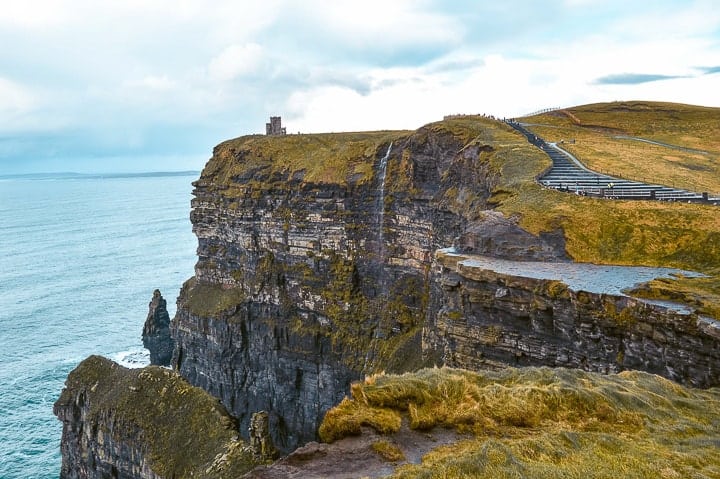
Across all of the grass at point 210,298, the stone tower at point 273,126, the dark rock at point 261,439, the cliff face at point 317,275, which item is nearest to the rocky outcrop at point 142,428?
the dark rock at point 261,439

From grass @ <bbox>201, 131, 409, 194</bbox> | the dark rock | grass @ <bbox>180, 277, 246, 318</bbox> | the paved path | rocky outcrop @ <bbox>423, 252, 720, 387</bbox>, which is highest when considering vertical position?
grass @ <bbox>201, 131, 409, 194</bbox>

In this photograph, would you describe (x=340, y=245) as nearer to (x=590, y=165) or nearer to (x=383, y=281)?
(x=383, y=281)

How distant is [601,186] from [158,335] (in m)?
74.9

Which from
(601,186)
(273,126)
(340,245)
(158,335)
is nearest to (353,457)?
(601,186)

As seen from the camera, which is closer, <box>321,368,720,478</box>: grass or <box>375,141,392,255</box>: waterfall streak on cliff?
<box>321,368,720,478</box>: grass

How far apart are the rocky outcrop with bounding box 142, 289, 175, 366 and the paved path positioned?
225 feet

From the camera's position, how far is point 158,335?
9431 centimetres

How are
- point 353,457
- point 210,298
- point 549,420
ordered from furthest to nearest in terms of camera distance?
point 210,298 → point 549,420 → point 353,457

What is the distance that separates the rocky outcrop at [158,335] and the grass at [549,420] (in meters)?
81.3

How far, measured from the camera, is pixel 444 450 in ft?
53.3

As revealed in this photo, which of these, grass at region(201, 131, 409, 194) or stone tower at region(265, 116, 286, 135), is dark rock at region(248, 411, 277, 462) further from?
stone tower at region(265, 116, 286, 135)

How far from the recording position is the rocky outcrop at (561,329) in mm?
24533

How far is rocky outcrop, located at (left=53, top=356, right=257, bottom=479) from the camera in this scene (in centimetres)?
3228

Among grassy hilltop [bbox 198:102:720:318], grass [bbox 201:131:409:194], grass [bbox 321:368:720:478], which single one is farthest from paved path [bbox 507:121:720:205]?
grass [bbox 201:131:409:194]
